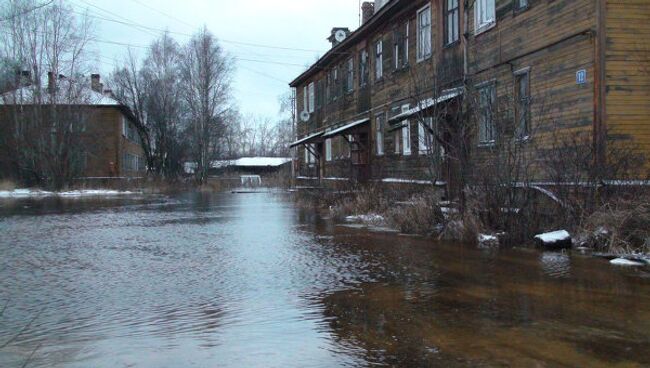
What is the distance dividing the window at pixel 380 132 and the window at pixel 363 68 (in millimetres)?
2436

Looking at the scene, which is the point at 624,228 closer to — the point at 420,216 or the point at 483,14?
the point at 420,216

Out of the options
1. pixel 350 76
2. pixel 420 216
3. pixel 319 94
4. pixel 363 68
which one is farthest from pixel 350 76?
pixel 420 216

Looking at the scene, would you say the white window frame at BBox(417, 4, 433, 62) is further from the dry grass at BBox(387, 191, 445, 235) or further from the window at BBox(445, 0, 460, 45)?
the dry grass at BBox(387, 191, 445, 235)

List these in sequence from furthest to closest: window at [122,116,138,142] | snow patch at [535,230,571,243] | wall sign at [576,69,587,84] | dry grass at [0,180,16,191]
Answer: window at [122,116,138,142] < dry grass at [0,180,16,191] < wall sign at [576,69,587,84] < snow patch at [535,230,571,243]

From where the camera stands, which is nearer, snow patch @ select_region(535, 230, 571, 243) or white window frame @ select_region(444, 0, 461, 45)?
snow patch @ select_region(535, 230, 571, 243)

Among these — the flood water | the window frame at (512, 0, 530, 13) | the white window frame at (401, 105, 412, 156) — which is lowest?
the flood water

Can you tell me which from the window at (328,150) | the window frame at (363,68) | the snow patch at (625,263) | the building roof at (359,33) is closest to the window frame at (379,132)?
the window frame at (363,68)

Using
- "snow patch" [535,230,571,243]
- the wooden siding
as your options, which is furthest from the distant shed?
"snow patch" [535,230,571,243]

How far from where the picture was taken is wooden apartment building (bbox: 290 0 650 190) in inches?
466

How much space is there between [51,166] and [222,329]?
39.6 metres

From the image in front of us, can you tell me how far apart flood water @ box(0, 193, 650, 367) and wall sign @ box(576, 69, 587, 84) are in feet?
14.4

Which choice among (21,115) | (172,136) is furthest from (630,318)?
(172,136)

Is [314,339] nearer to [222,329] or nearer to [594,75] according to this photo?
[222,329]

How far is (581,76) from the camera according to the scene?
12.3m
